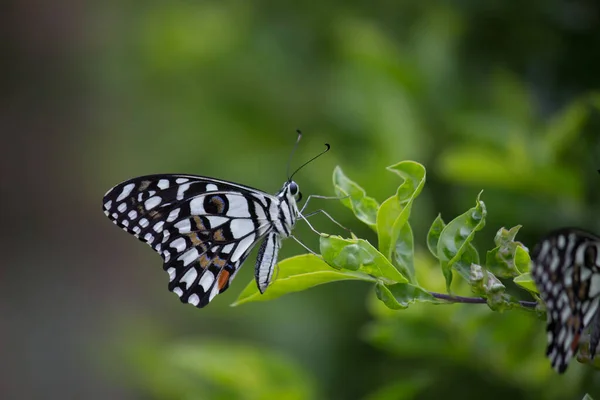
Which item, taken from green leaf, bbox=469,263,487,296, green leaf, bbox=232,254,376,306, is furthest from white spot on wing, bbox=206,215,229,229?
green leaf, bbox=469,263,487,296

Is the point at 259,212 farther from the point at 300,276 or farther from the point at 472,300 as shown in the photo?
the point at 472,300

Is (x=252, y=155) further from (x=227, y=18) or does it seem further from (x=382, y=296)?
(x=382, y=296)

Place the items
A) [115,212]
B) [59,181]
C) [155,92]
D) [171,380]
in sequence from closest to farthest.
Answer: [115,212], [171,380], [155,92], [59,181]

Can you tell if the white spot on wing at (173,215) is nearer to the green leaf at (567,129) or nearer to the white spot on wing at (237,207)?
the white spot on wing at (237,207)

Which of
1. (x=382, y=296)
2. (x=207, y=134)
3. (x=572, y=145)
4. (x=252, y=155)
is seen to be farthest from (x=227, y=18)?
(x=382, y=296)

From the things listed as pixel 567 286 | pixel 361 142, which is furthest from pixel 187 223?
pixel 361 142

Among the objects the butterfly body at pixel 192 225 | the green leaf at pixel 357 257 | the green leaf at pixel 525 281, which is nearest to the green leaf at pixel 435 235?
the green leaf at pixel 357 257

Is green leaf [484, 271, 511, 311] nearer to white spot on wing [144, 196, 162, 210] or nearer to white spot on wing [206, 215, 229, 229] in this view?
white spot on wing [206, 215, 229, 229]

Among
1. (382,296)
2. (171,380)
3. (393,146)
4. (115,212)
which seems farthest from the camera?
(171,380)
